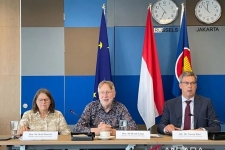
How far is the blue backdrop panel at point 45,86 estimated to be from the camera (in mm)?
4602

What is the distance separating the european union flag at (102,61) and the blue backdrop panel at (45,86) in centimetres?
51

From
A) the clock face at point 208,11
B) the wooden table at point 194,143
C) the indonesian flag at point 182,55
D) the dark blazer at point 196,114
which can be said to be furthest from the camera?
the clock face at point 208,11

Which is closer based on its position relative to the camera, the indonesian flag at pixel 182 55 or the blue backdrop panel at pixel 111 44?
the indonesian flag at pixel 182 55

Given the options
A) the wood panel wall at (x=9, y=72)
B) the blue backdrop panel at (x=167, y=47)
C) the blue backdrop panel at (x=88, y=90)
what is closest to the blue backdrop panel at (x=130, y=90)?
the blue backdrop panel at (x=88, y=90)

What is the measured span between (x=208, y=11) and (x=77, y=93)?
81.6 inches

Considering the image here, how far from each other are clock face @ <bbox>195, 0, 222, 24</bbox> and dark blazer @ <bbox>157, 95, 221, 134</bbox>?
1456 millimetres

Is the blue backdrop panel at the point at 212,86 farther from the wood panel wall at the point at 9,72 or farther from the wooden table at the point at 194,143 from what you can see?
the wood panel wall at the point at 9,72

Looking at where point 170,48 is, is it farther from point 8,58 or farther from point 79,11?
point 8,58

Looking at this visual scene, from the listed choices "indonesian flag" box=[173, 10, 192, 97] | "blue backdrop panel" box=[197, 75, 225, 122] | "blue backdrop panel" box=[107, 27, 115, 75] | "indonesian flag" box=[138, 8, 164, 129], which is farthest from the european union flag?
"blue backdrop panel" box=[197, 75, 225, 122]

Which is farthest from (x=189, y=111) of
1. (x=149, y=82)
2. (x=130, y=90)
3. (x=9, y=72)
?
(x=9, y=72)

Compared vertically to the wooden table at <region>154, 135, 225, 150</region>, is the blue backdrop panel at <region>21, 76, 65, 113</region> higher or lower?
higher

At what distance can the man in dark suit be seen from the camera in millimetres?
3410

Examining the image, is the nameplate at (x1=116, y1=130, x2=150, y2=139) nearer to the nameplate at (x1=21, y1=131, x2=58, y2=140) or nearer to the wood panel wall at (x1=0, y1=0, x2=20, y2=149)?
the nameplate at (x1=21, y1=131, x2=58, y2=140)

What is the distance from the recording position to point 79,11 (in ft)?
15.1
